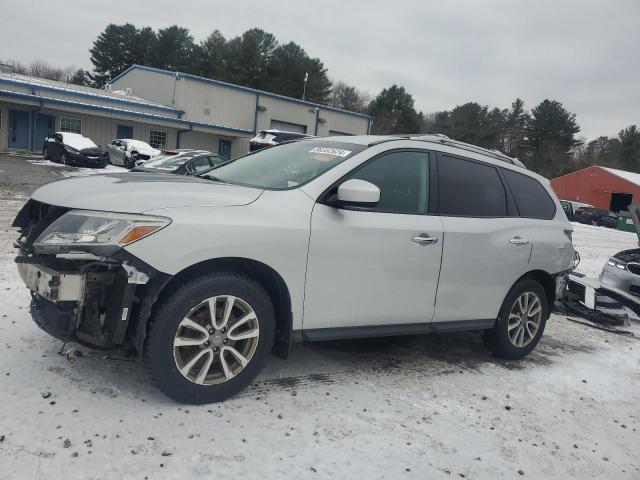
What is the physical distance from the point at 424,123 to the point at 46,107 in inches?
2045

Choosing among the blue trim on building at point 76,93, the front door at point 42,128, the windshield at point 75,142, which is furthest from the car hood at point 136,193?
the front door at point 42,128

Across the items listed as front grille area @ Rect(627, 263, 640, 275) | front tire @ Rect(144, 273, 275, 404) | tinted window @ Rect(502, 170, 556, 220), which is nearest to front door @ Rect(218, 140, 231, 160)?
front grille area @ Rect(627, 263, 640, 275)

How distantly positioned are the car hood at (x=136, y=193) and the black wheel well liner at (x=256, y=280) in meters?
0.36

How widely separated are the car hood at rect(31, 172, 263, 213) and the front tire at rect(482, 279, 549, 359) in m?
2.65

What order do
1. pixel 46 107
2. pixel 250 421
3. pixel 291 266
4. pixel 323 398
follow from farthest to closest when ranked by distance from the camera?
pixel 46 107
pixel 323 398
pixel 291 266
pixel 250 421

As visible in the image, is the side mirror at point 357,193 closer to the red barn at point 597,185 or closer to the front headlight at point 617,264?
the front headlight at point 617,264

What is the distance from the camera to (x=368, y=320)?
11.8ft

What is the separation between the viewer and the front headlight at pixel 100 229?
270cm

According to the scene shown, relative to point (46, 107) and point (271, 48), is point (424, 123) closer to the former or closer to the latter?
point (271, 48)

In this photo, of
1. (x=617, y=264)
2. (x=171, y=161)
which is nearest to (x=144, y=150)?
(x=171, y=161)

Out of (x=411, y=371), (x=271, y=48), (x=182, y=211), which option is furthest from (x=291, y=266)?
(x=271, y=48)

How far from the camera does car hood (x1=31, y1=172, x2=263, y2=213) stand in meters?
2.83

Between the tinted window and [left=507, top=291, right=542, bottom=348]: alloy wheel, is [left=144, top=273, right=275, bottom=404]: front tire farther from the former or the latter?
the tinted window

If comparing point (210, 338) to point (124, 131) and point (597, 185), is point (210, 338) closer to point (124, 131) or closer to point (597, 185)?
A: point (124, 131)
